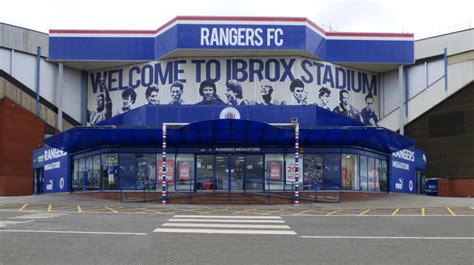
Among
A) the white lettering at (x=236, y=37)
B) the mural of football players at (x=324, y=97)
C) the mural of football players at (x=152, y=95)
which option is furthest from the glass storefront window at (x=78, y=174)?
the mural of football players at (x=324, y=97)

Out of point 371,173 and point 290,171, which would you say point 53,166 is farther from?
point 371,173

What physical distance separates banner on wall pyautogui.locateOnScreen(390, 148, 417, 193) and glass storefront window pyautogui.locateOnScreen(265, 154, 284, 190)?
7.76 m

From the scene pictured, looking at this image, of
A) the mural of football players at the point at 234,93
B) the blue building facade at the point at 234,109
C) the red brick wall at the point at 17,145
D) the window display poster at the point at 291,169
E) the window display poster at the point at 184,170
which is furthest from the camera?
the red brick wall at the point at 17,145

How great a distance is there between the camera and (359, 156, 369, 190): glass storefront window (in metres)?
32.7

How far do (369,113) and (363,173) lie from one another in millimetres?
13367

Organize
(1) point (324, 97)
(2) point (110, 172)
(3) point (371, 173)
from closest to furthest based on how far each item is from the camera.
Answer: (2) point (110, 172)
(3) point (371, 173)
(1) point (324, 97)

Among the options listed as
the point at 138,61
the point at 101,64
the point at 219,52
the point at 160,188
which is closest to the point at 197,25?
the point at 219,52

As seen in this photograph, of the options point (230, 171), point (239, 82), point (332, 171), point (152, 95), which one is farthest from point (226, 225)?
point (152, 95)

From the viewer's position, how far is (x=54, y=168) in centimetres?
3819

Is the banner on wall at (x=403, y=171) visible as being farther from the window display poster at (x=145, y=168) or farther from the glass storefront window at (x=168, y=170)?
the window display poster at (x=145, y=168)

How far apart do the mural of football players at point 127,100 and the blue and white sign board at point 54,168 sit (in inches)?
238

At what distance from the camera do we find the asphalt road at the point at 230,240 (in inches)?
430

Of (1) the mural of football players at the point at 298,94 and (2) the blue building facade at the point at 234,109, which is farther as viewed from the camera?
(1) the mural of football players at the point at 298,94

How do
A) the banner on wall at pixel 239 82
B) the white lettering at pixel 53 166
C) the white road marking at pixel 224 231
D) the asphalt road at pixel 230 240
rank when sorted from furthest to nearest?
the banner on wall at pixel 239 82 → the white lettering at pixel 53 166 → the white road marking at pixel 224 231 → the asphalt road at pixel 230 240
